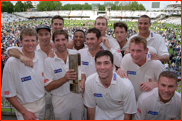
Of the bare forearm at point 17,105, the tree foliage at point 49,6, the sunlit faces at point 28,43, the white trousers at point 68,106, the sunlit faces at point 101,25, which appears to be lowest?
the white trousers at point 68,106

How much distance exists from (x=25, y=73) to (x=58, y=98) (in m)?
0.89

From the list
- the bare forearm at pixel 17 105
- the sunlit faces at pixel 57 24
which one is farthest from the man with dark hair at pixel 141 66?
the sunlit faces at pixel 57 24

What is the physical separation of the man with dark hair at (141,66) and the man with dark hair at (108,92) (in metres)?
0.28

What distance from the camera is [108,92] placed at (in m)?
2.61

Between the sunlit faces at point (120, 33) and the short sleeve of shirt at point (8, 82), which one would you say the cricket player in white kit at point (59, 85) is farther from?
the sunlit faces at point (120, 33)

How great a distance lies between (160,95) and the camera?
8.52 feet

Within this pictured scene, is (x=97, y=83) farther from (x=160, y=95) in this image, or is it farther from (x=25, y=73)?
(x=25, y=73)

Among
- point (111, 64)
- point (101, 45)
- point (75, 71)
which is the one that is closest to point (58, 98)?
point (75, 71)

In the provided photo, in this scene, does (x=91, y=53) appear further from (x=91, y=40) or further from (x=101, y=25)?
(x=101, y=25)

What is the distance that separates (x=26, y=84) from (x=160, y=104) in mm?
2523

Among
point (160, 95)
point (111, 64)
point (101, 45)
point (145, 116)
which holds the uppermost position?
point (101, 45)

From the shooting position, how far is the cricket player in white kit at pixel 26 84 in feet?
8.82

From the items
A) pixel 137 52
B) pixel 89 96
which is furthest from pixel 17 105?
pixel 137 52

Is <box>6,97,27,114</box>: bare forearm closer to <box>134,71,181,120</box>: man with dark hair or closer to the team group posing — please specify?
the team group posing
